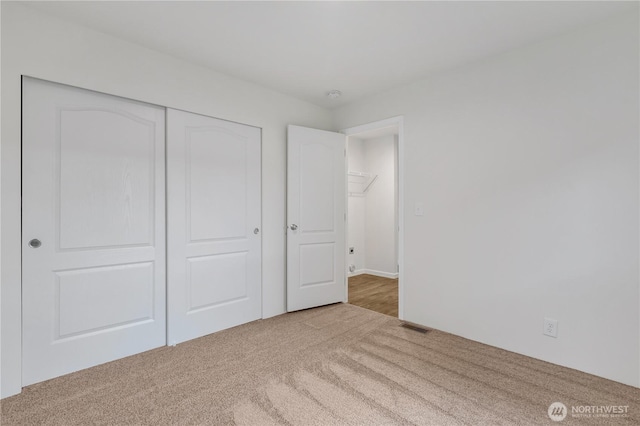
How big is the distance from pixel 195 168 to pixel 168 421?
6.14 ft

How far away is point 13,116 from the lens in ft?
6.22

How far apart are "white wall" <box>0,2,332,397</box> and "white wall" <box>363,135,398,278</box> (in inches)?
94.4

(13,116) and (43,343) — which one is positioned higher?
(13,116)

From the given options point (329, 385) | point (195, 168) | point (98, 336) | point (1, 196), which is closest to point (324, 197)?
point (195, 168)

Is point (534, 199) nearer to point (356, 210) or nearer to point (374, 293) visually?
point (374, 293)

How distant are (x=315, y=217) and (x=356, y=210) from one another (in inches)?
79.6

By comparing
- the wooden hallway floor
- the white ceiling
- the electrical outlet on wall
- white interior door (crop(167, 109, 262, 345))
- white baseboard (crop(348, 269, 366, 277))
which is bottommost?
the wooden hallway floor

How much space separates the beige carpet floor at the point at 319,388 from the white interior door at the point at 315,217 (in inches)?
36.8

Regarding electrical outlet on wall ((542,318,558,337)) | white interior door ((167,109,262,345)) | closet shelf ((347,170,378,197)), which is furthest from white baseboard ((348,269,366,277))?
electrical outlet on wall ((542,318,558,337))

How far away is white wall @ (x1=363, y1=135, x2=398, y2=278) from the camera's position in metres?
5.24

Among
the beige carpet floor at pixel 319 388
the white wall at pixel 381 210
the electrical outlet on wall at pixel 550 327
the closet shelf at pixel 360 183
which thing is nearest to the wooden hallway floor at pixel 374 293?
the white wall at pixel 381 210

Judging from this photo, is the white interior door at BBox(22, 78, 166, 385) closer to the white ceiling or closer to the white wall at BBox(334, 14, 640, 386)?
the white ceiling

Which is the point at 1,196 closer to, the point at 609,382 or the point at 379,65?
the point at 379,65

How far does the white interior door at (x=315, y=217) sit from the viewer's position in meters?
3.39
